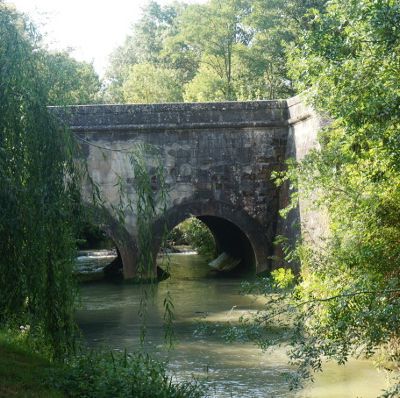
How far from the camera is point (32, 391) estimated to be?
20.4 ft

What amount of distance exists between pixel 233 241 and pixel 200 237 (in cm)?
567

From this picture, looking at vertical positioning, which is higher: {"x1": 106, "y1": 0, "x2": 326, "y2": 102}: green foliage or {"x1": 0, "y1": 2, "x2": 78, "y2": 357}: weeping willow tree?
{"x1": 106, "y1": 0, "x2": 326, "y2": 102}: green foliage

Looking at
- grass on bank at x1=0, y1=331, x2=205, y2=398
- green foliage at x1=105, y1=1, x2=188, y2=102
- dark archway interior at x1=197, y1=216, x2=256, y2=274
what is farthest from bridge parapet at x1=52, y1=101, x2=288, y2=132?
green foliage at x1=105, y1=1, x2=188, y2=102

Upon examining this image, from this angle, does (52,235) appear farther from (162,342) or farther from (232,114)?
(232,114)

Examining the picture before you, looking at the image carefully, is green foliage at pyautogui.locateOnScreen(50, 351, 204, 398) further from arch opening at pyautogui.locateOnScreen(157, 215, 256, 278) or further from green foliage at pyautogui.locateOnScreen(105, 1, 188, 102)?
green foliage at pyautogui.locateOnScreen(105, 1, 188, 102)

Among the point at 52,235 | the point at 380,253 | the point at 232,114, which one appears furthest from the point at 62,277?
the point at 232,114

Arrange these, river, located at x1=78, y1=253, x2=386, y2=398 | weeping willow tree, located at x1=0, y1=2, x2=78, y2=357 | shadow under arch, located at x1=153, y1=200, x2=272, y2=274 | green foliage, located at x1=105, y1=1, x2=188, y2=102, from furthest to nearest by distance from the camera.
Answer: green foliage, located at x1=105, y1=1, x2=188, y2=102 → shadow under arch, located at x1=153, y1=200, x2=272, y2=274 → river, located at x1=78, y1=253, x2=386, y2=398 → weeping willow tree, located at x1=0, y1=2, x2=78, y2=357

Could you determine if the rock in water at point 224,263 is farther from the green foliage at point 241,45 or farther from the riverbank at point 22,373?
the riverbank at point 22,373

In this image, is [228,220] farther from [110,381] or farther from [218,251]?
[110,381]

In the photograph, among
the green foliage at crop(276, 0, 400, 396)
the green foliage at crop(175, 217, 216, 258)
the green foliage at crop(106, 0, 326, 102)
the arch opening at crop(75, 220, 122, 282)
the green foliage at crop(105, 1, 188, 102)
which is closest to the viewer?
the green foliage at crop(276, 0, 400, 396)

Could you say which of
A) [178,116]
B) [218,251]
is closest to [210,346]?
[178,116]

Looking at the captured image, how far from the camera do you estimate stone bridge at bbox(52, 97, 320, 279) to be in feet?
51.9

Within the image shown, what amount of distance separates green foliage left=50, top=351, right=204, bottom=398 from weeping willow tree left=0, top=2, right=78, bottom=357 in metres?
0.40

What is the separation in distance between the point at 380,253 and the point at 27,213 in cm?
401
